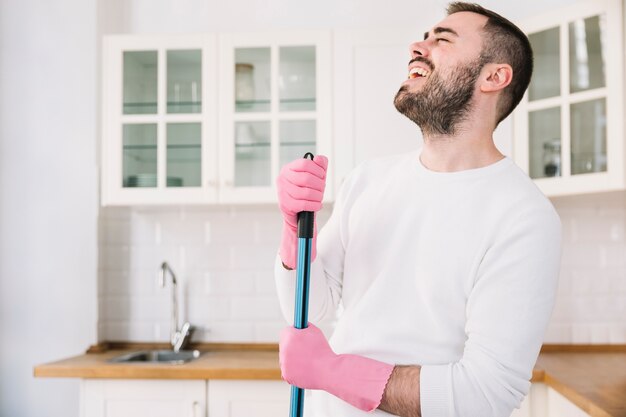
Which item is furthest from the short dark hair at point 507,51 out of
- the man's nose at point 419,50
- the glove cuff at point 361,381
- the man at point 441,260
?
the glove cuff at point 361,381

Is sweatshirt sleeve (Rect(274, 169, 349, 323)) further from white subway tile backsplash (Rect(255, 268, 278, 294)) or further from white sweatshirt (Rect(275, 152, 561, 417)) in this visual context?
white subway tile backsplash (Rect(255, 268, 278, 294))

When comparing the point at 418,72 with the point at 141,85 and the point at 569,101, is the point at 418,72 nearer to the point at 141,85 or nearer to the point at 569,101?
the point at 569,101

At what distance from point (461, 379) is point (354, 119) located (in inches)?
65.5

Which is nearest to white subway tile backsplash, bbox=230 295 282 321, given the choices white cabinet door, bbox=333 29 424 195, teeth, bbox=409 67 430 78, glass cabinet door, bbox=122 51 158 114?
white cabinet door, bbox=333 29 424 195

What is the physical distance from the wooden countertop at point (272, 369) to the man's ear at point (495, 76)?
985 mm

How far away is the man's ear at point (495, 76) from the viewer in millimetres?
1276

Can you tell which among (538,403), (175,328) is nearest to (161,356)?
(175,328)

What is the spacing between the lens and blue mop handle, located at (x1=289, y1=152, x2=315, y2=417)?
1.18 metres

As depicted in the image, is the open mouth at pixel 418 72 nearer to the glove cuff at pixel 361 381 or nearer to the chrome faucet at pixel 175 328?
the glove cuff at pixel 361 381

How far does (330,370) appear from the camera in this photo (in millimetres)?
1163

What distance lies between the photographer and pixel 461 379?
1.12 m

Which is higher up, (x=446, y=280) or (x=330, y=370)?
(x=446, y=280)

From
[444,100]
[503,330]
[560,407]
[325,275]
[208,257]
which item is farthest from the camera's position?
[208,257]

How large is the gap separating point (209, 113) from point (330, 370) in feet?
5.80
